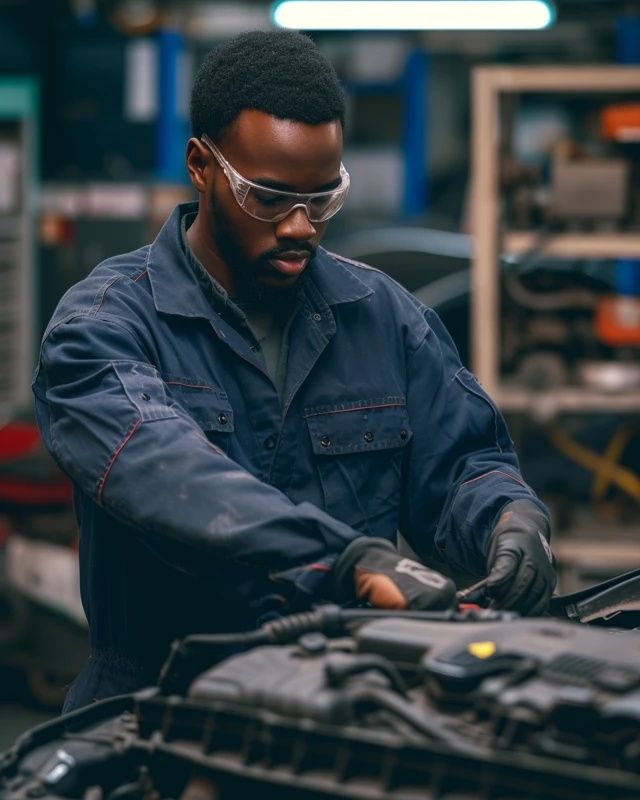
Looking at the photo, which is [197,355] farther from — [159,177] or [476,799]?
[159,177]

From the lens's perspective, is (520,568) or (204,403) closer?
(520,568)

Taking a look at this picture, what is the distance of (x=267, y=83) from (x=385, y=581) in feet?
2.56

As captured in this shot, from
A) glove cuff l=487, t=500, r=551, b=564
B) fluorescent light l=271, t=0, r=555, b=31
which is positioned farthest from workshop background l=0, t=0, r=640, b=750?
glove cuff l=487, t=500, r=551, b=564

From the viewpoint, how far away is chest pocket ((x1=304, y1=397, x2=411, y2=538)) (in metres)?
2.17

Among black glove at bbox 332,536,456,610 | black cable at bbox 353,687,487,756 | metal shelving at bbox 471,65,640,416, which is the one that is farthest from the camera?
metal shelving at bbox 471,65,640,416

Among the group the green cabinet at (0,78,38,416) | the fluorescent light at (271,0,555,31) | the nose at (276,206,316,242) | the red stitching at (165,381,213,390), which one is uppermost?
the fluorescent light at (271,0,555,31)

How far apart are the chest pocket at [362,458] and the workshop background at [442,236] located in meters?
2.22

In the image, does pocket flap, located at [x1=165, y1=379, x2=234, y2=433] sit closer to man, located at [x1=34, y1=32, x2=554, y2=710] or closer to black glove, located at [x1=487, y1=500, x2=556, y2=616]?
man, located at [x1=34, y1=32, x2=554, y2=710]

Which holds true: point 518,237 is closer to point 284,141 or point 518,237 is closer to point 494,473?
point 494,473

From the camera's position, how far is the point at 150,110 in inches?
337

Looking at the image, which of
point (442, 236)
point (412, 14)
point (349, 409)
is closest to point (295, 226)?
point (349, 409)

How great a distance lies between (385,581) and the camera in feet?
5.61

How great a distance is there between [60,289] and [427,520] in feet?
19.4

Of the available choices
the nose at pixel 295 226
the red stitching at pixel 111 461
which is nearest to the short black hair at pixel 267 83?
the nose at pixel 295 226
